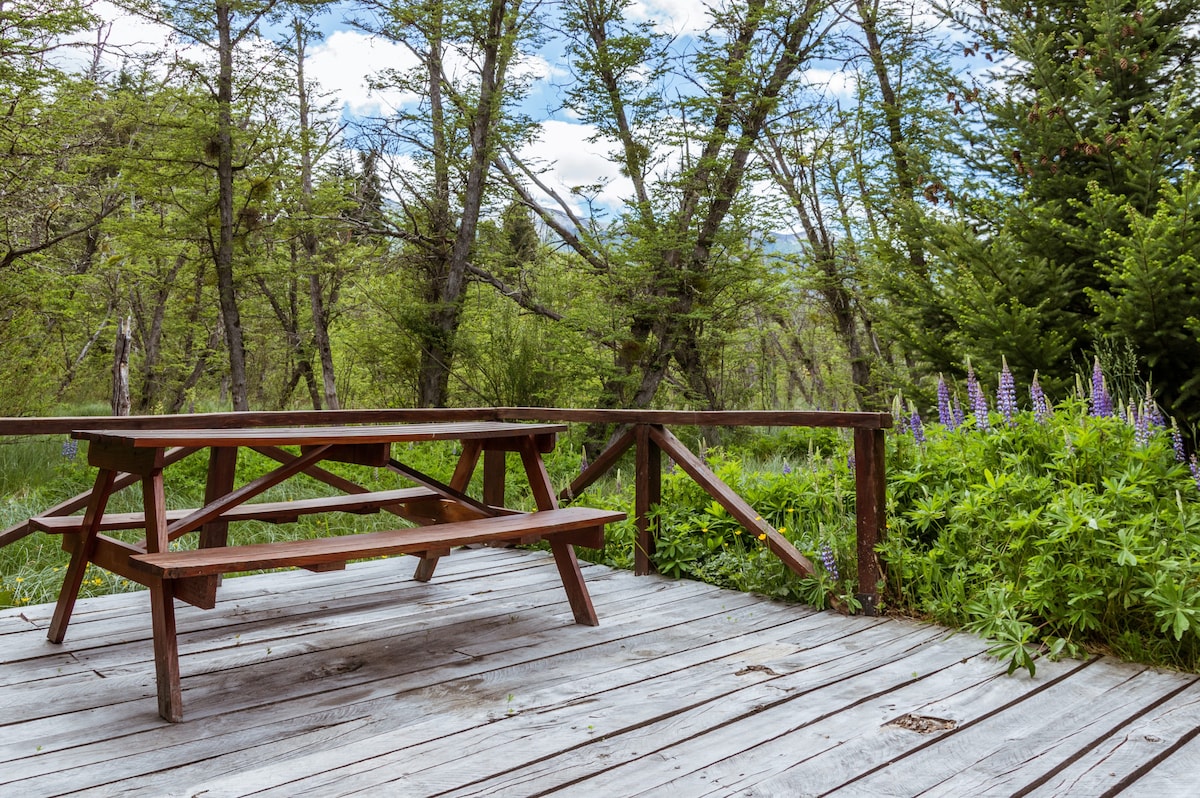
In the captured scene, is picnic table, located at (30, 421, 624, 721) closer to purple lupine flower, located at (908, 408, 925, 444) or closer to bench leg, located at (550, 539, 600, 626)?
bench leg, located at (550, 539, 600, 626)

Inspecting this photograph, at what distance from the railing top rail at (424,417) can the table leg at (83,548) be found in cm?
40

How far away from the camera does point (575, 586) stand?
10.2 ft

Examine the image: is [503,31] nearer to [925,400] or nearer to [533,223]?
[533,223]

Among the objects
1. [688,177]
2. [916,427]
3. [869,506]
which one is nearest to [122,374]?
[688,177]

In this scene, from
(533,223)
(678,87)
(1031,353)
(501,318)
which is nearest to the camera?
(1031,353)

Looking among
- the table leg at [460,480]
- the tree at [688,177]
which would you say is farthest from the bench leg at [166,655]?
the tree at [688,177]

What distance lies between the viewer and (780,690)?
2.35 metres

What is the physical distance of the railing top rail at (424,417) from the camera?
2.93 metres

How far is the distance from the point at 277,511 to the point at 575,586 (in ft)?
3.91

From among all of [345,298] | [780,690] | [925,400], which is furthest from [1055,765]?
[345,298]

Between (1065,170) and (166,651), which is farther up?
(1065,170)

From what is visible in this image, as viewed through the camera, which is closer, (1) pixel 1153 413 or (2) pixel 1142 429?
(2) pixel 1142 429

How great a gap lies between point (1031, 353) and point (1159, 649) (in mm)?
2766

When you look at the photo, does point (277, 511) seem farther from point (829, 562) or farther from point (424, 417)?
point (829, 562)
